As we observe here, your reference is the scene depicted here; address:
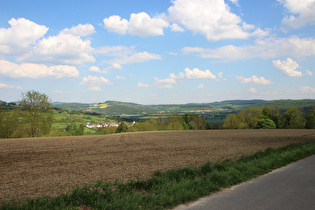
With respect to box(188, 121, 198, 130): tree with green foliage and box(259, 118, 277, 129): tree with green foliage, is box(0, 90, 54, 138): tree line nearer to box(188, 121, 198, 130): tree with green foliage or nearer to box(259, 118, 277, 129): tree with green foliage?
box(188, 121, 198, 130): tree with green foliage

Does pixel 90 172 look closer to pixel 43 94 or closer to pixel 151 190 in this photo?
pixel 151 190

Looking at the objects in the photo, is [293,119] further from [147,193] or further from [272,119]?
[147,193]

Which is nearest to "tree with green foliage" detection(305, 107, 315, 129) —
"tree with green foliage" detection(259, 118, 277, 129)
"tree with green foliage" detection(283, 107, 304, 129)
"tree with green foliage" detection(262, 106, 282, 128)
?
"tree with green foliage" detection(283, 107, 304, 129)

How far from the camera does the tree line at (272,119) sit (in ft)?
265

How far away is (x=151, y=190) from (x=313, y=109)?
315ft

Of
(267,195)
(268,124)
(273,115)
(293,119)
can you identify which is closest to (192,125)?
(268,124)

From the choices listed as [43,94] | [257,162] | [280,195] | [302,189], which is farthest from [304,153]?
[43,94]

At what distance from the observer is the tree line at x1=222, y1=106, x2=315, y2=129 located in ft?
265

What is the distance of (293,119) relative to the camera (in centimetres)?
8225

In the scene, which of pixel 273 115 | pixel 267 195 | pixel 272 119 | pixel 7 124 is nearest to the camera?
pixel 267 195

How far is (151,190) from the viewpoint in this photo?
7543 millimetres

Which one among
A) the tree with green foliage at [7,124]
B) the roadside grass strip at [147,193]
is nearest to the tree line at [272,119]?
the tree with green foliage at [7,124]

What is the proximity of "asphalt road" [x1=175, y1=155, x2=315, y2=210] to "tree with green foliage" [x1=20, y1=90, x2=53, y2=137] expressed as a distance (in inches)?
1871

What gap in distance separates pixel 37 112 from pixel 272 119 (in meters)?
84.3
